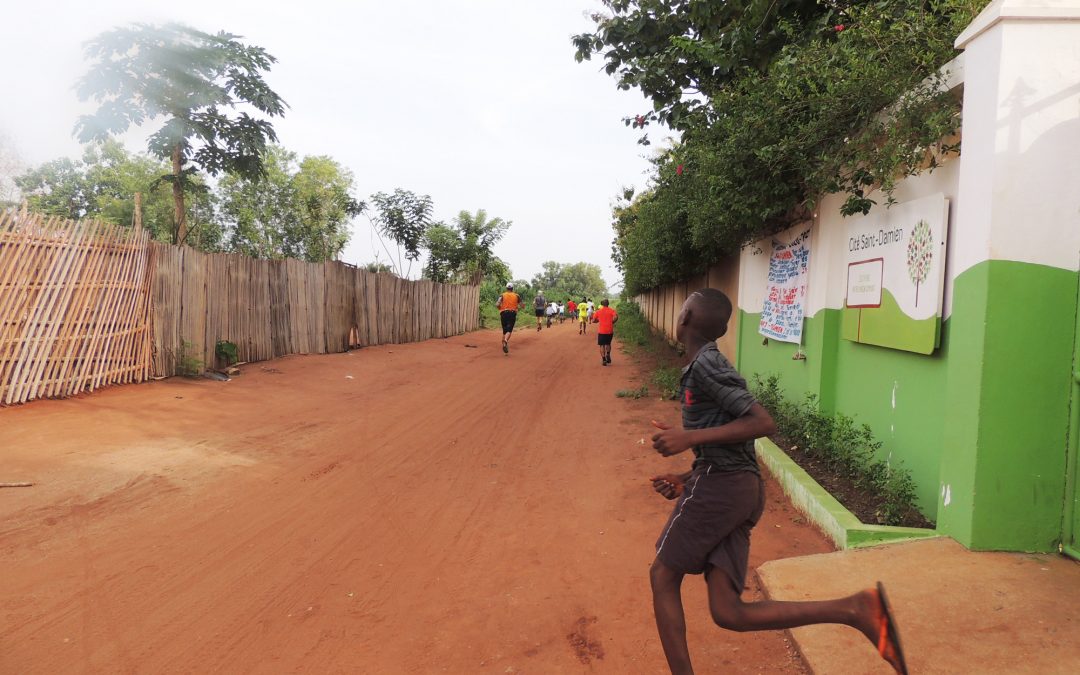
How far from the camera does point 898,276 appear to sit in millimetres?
4734

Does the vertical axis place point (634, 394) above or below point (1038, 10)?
below

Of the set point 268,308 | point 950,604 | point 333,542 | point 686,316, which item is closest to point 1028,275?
point 950,604

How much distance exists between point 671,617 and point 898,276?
3610 mm

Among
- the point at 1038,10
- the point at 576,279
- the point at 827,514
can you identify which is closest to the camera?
the point at 1038,10

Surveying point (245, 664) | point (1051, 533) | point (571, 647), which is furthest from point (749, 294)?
point (245, 664)

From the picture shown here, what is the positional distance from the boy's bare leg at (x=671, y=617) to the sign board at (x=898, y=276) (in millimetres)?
2917

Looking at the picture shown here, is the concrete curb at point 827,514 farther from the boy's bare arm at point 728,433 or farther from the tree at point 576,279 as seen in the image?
the tree at point 576,279

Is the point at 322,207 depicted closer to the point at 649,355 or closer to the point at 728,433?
the point at 649,355

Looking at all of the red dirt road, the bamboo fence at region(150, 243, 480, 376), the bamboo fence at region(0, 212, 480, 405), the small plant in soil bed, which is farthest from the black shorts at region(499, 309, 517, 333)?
the small plant in soil bed

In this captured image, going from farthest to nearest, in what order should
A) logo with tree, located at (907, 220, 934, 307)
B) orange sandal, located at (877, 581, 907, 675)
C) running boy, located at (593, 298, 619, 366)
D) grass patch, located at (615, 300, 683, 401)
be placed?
running boy, located at (593, 298, 619, 366)
grass patch, located at (615, 300, 683, 401)
logo with tree, located at (907, 220, 934, 307)
orange sandal, located at (877, 581, 907, 675)

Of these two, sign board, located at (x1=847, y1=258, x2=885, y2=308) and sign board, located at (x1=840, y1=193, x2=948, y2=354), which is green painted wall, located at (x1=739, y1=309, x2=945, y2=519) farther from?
sign board, located at (x1=847, y1=258, x2=885, y2=308)

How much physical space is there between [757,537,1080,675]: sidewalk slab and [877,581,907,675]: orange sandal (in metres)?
0.69

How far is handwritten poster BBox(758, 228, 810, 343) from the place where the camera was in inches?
275

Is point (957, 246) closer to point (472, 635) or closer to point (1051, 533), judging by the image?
point (1051, 533)
